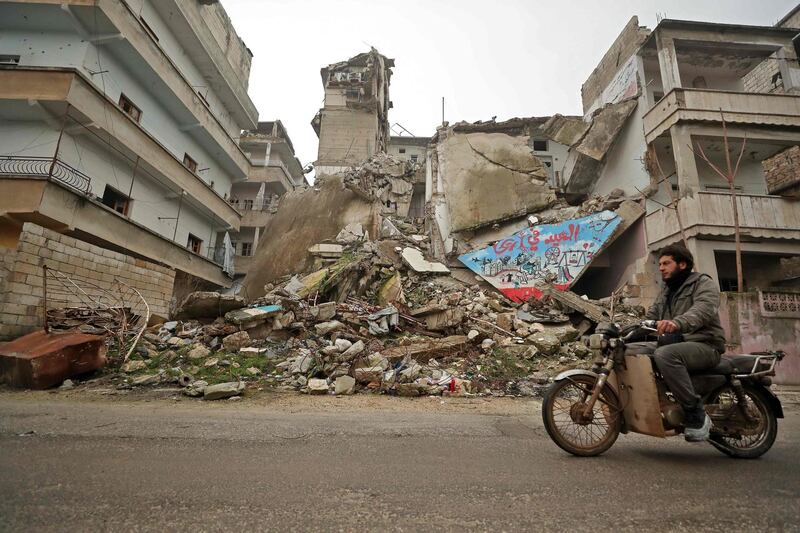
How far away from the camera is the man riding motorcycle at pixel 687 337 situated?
2453mm

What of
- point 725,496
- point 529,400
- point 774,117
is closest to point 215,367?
point 529,400

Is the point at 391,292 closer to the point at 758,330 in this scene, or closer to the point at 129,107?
the point at 758,330

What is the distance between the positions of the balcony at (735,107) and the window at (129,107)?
1850 cm

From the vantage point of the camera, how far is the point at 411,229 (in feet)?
50.1

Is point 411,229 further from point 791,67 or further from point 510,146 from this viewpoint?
point 791,67

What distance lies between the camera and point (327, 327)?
304 inches

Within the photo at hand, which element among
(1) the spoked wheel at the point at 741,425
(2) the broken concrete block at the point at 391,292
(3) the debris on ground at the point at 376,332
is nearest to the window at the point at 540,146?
(3) the debris on ground at the point at 376,332

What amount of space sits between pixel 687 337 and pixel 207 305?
8950 mm

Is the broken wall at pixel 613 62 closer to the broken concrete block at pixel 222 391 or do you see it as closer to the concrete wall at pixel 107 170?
the broken concrete block at pixel 222 391

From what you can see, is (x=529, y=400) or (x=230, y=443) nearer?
(x=230, y=443)

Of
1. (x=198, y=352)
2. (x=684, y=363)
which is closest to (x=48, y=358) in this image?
(x=198, y=352)

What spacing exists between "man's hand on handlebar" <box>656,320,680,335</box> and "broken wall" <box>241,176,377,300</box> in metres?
11.1

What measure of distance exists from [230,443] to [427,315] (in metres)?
6.36

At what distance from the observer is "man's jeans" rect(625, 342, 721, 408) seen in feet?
8.04
